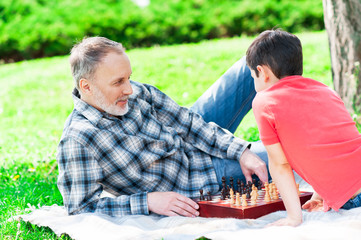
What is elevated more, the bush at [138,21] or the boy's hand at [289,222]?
the bush at [138,21]

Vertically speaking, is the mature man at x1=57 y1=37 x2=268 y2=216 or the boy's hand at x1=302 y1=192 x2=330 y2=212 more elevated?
the mature man at x1=57 y1=37 x2=268 y2=216

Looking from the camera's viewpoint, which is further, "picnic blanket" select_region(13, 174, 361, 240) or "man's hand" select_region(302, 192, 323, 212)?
"man's hand" select_region(302, 192, 323, 212)

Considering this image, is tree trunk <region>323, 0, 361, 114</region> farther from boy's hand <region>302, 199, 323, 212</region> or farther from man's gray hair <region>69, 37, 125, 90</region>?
man's gray hair <region>69, 37, 125, 90</region>

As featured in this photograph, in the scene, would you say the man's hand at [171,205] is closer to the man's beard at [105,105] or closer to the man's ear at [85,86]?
the man's beard at [105,105]

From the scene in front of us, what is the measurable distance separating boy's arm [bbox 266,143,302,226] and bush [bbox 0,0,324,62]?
12482 mm

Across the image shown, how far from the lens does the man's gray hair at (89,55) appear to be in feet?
12.0

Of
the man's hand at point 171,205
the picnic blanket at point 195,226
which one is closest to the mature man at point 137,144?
the man's hand at point 171,205

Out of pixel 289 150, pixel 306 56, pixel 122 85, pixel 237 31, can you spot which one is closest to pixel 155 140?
pixel 122 85

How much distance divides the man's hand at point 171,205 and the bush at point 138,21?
11974 mm

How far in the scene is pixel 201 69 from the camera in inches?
401

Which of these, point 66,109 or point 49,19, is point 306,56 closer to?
point 66,109

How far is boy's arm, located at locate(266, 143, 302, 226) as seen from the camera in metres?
2.86

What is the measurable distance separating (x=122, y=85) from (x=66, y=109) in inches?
232

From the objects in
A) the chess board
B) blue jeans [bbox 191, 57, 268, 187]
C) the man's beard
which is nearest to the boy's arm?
the chess board
